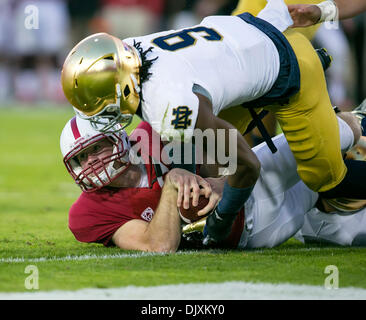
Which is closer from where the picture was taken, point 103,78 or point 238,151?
point 103,78

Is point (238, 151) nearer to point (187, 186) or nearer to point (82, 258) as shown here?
point (187, 186)

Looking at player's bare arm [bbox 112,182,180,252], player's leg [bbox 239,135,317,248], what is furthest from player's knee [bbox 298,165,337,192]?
player's bare arm [bbox 112,182,180,252]

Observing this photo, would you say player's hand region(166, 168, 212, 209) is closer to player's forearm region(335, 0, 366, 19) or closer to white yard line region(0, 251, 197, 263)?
white yard line region(0, 251, 197, 263)

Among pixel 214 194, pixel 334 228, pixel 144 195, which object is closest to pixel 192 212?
pixel 214 194

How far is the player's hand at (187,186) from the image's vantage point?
3137 millimetres

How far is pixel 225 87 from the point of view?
2877 mm

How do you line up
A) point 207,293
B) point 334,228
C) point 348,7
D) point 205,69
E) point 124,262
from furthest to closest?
point 348,7
point 334,228
point 124,262
point 205,69
point 207,293

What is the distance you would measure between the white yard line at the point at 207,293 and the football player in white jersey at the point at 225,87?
54 centimetres

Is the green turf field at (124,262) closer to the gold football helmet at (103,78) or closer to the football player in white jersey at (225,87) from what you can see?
the football player in white jersey at (225,87)

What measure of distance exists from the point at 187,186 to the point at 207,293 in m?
0.72

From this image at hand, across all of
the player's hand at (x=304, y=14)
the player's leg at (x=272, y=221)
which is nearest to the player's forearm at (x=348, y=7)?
the player's hand at (x=304, y=14)

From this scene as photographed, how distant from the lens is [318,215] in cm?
364

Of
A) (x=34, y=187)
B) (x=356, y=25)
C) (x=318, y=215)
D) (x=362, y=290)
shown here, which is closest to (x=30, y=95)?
(x=356, y=25)
